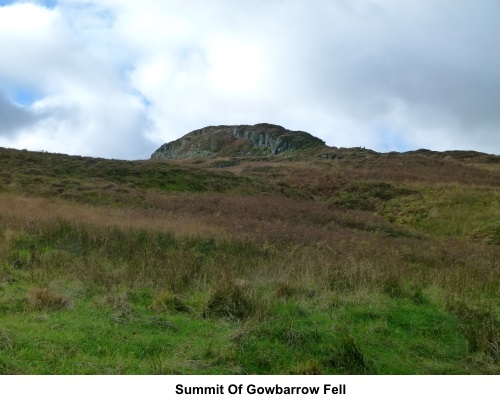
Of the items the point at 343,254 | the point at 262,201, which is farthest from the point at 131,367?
the point at 262,201

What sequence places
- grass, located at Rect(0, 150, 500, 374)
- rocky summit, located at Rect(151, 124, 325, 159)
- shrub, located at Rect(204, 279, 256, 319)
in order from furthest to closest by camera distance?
1. rocky summit, located at Rect(151, 124, 325, 159)
2. shrub, located at Rect(204, 279, 256, 319)
3. grass, located at Rect(0, 150, 500, 374)

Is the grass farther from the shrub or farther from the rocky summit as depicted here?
the rocky summit

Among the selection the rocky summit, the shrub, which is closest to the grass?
the shrub

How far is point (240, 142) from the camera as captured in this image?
99812 mm

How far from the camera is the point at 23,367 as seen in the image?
4773mm

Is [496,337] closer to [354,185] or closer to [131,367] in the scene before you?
[131,367]

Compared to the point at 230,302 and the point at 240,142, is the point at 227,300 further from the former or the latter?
the point at 240,142

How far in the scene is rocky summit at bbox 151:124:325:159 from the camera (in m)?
87.6

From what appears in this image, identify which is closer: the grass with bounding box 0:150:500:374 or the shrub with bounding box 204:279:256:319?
the grass with bounding box 0:150:500:374

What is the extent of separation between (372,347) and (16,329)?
451 cm

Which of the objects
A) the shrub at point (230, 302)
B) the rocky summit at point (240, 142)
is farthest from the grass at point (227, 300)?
the rocky summit at point (240, 142)

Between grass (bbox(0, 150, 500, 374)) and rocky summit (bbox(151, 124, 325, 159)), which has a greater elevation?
rocky summit (bbox(151, 124, 325, 159))

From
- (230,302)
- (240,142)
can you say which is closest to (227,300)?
(230,302)

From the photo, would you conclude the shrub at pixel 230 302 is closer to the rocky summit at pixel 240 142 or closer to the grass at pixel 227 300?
the grass at pixel 227 300
